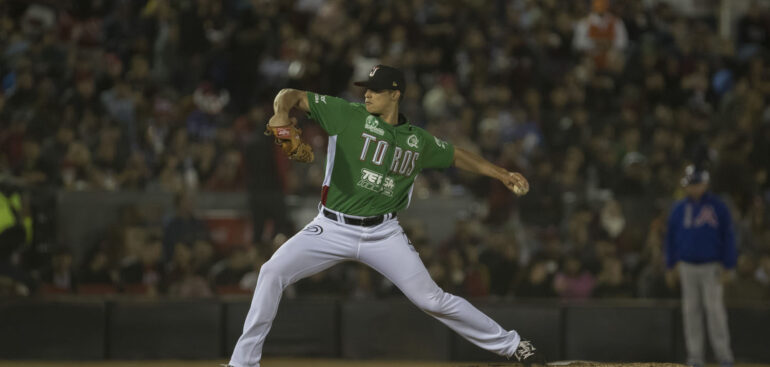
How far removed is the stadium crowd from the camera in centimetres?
1136

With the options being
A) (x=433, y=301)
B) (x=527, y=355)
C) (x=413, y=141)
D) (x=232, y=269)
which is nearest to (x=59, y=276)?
(x=232, y=269)

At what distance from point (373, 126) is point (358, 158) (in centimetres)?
25

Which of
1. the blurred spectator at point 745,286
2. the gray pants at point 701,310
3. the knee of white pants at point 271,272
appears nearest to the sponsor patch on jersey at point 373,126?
the knee of white pants at point 271,272

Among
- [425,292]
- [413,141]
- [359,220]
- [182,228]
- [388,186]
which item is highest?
[413,141]

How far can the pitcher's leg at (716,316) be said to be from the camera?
962cm

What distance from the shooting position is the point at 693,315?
9.77m

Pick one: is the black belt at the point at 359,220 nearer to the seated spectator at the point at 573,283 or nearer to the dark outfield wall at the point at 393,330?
the dark outfield wall at the point at 393,330

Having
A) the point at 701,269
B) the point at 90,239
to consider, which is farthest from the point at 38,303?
the point at 701,269

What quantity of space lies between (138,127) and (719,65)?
29.0 feet

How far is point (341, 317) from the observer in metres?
10.8

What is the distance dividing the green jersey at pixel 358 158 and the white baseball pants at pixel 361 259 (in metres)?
0.15

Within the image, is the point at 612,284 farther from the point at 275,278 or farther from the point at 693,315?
the point at 275,278

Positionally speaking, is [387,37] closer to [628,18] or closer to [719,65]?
[628,18]

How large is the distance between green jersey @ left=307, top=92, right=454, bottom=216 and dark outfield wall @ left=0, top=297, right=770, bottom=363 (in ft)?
13.7
